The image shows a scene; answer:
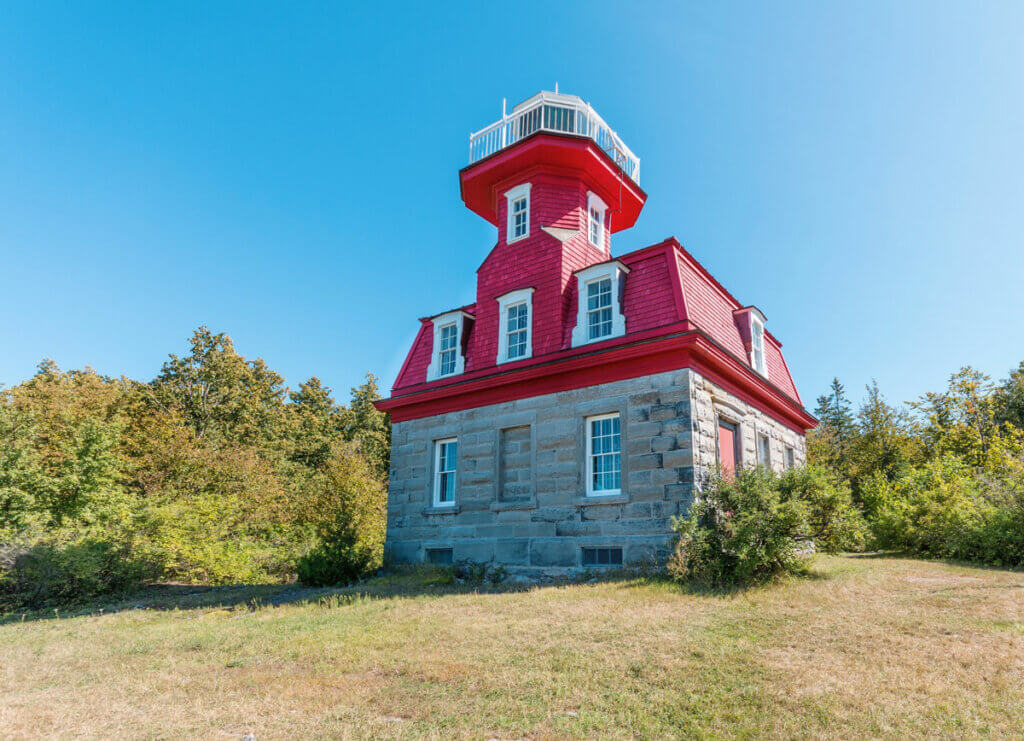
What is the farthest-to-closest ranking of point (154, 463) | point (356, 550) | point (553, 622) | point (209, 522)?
point (154, 463) → point (209, 522) → point (356, 550) → point (553, 622)

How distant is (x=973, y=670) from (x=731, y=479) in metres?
6.56

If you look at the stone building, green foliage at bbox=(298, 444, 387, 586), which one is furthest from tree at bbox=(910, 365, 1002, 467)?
green foliage at bbox=(298, 444, 387, 586)

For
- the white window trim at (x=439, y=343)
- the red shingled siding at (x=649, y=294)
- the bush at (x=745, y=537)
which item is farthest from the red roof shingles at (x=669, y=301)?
the bush at (x=745, y=537)

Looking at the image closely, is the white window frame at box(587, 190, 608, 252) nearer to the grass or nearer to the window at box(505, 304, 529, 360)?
the window at box(505, 304, 529, 360)

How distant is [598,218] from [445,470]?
8192mm

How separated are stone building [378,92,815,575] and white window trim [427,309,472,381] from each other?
0.04 meters

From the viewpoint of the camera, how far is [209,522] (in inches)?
698

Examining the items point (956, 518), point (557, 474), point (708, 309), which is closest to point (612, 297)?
point (708, 309)

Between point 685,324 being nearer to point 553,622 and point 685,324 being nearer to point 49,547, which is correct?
point 553,622

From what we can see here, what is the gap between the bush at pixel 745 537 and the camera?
33.4ft

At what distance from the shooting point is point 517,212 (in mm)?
17094

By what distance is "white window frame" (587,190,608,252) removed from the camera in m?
17.1

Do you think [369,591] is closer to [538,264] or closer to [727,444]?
[727,444]

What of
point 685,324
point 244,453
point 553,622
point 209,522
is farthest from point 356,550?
point 244,453
